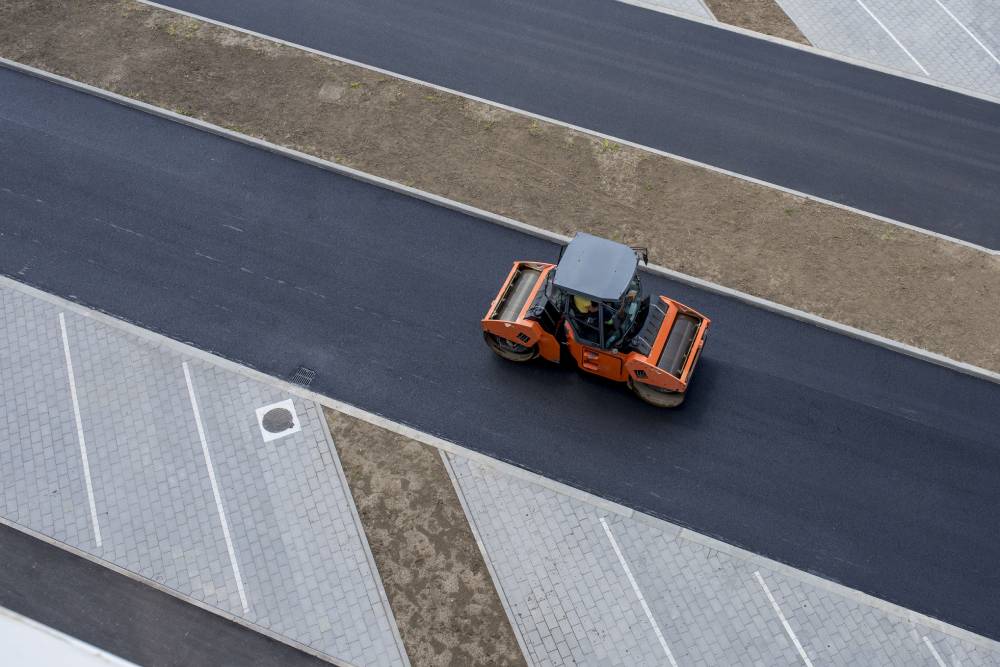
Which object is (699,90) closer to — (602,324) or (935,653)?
(602,324)

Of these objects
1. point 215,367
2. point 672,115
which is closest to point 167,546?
point 215,367

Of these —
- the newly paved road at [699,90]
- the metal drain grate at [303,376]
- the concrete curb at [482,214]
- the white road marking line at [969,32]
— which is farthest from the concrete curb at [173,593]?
the white road marking line at [969,32]

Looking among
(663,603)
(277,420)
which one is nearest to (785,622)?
(663,603)

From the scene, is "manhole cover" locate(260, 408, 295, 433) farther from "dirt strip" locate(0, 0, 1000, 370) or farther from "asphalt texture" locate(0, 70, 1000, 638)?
"dirt strip" locate(0, 0, 1000, 370)

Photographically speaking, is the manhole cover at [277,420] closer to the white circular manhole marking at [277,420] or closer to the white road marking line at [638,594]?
the white circular manhole marking at [277,420]

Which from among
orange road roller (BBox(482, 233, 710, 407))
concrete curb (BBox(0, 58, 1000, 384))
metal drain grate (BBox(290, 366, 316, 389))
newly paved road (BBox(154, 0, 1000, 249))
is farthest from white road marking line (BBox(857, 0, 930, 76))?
metal drain grate (BBox(290, 366, 316, 389))

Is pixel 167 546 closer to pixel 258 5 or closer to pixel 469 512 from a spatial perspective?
pixel 469 512
